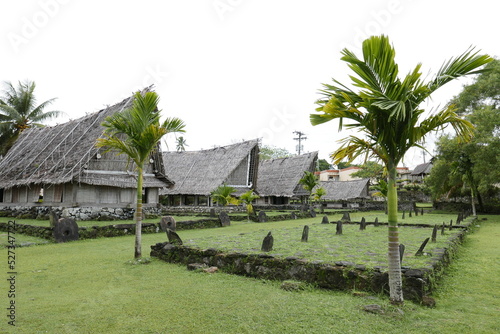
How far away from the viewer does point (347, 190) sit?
3884 centimetres

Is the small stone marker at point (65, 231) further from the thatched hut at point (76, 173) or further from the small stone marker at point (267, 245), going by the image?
the small stone marker at point (267, 245)

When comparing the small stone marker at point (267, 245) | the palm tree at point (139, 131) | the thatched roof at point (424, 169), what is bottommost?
the small stone marker at point (267, 245)

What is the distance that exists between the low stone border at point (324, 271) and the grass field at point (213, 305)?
0.76ft

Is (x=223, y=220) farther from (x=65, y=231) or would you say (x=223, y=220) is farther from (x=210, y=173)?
(x=210, y=173)

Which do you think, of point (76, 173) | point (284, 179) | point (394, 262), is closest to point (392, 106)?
point (394, 262)

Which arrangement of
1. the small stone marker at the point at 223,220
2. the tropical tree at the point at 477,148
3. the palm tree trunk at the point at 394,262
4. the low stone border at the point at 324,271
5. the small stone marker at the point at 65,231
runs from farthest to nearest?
the tropical tree at the point at 477,148
the small stone marker at the point at 223,220
the small stone marker at the point at 65,231
the low stone border at the point at 324,271
the palm tree trunk at the point at 394,262

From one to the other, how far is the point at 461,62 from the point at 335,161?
213 centimetres

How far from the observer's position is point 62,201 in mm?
18047

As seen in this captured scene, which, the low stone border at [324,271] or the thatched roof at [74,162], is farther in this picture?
the thatched roof at [74,162]

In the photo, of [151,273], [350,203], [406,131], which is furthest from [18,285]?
[350,203]

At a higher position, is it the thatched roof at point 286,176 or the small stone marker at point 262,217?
the thatched roof at point 286,176

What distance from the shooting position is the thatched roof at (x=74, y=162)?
17.3m

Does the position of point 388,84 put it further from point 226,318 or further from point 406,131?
point 226,318

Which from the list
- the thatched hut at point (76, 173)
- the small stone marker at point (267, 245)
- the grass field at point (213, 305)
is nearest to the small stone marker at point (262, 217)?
the thatched hut at point (76, 173)
